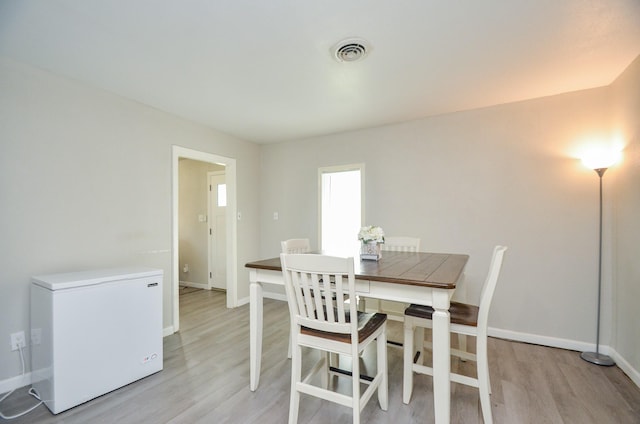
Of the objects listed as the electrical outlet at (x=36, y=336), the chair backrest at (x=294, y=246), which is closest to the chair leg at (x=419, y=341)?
the chair backrest at (x=294, y=246)

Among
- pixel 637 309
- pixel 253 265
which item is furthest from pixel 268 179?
pixel 637 309

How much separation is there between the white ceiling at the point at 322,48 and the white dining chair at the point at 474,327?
1371 mm

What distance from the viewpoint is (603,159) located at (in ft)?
7.86

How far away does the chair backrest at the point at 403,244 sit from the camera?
2779mm

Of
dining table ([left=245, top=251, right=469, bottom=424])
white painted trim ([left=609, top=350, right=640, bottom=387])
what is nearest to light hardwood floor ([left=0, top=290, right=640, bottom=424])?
white painted trim ([left=609, top=350, right=640, bottom=387])

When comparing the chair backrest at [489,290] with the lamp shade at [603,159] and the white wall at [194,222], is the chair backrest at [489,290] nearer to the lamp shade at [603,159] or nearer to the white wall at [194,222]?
the lamp shade at [603,159]

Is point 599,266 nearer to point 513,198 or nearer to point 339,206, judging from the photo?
point 513,198

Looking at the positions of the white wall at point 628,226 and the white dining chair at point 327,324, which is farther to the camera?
the white wall at point 628,226

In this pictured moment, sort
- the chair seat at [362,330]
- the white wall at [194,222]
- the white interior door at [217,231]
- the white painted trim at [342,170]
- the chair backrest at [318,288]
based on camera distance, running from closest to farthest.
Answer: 1. the chair backrest at [318,288]
2. the chair seat at [362,330]
3. the white painted trim at [342,170]
4. the white interior door at [217,231]
5. the white wall at [194,222]

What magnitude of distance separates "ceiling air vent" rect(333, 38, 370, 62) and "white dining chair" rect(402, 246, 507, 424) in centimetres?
156

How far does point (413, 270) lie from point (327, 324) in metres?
0.62

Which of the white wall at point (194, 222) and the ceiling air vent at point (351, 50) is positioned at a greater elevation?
the ceiling air vent at point (351, 50)

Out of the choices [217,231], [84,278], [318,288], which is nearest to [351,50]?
[318,288]

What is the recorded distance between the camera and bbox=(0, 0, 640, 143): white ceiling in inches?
63.1
